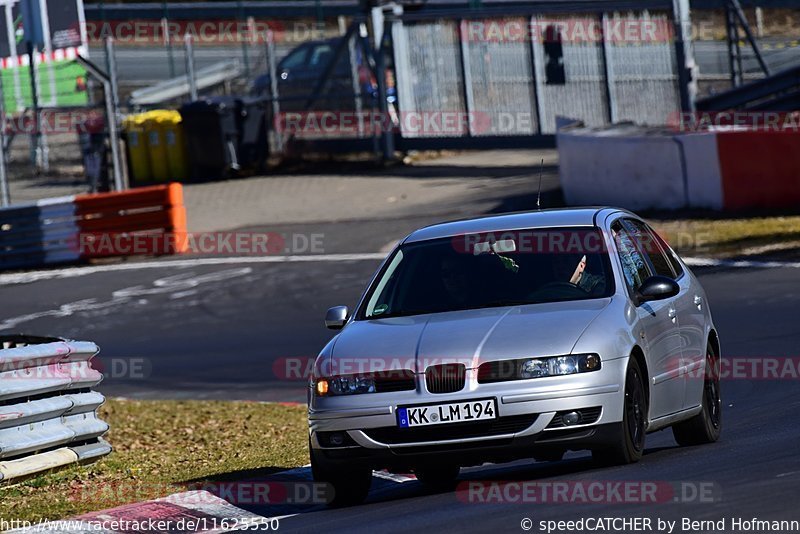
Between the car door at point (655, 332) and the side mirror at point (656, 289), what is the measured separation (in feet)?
0.22

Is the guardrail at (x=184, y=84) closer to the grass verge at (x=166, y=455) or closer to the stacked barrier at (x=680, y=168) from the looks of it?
the stacked barrier at (x=680, y=168)

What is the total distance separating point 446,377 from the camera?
774cm

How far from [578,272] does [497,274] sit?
46 cm

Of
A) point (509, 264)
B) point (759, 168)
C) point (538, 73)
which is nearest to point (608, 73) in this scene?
point (538, 73)

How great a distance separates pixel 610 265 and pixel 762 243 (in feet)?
38.8

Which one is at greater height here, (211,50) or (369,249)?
(211,50)

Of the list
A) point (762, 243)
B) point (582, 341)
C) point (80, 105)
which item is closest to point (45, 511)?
point (582, 341)

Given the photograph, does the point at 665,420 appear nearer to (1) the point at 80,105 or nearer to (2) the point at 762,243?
(2) the point at 762,243

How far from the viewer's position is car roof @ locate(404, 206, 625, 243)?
8984 mm

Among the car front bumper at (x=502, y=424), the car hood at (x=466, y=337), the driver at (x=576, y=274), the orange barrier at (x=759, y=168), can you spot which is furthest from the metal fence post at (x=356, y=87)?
the car front bumper at (x=502, y=424)

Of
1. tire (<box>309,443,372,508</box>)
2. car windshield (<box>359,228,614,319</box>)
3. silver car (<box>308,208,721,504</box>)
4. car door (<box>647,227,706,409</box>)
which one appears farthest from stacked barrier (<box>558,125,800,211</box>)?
tire (<box>309,443,372,508</box>)

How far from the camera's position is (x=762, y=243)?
1992 cm

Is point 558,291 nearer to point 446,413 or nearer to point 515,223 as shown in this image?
point 515,223

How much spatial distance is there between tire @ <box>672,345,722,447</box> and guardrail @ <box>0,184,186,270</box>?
51.7 feet
